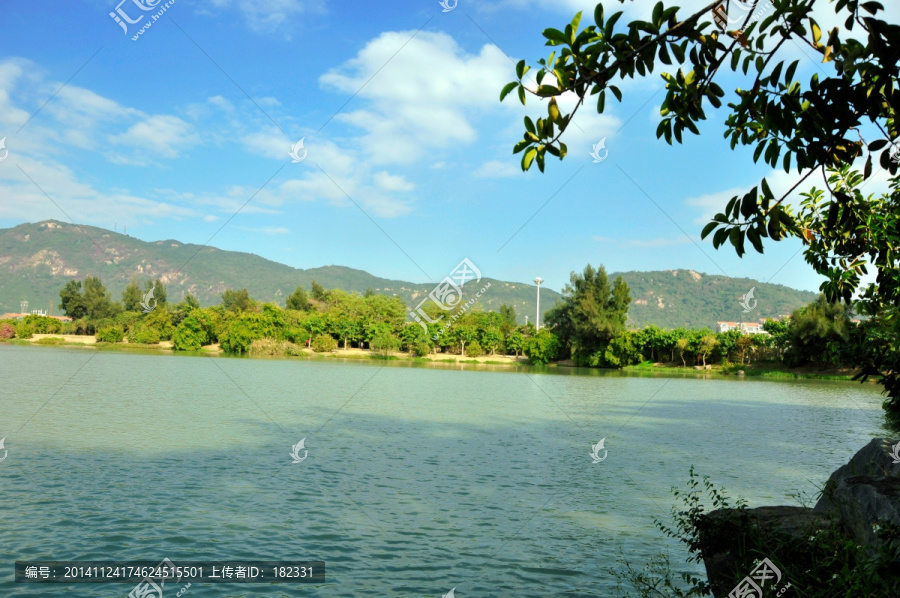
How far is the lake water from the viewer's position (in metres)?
7.11

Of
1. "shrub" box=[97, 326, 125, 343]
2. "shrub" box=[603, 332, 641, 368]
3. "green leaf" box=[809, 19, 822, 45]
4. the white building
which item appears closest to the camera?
"green leaf" box=[809, 19, 822, 45]

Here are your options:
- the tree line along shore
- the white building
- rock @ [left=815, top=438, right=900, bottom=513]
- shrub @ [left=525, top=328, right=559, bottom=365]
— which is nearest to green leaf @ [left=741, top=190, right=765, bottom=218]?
rock @ [left=815, top=438, right=900, bottom=513]

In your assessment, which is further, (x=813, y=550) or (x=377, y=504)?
(x=377, y=504)

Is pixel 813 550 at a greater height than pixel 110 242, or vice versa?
pixel 110 242

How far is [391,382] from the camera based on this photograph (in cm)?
3784

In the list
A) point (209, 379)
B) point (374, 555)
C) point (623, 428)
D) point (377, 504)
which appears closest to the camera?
point (374, 555)

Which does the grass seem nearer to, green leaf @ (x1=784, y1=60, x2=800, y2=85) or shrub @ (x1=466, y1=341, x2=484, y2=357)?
shrub @ (x1=466, y1=341, x2=484, y2=357)

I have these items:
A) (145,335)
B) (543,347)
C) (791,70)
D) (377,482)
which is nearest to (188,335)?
(145,335)

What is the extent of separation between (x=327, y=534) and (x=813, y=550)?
5.59 m

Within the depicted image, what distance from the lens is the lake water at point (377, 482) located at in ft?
23.3

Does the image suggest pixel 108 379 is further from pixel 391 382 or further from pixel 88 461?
pixel 88 461

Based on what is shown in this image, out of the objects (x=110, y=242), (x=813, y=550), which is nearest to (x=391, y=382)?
(x=813, y=550)

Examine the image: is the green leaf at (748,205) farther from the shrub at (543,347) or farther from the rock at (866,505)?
the shrub at (543,347)

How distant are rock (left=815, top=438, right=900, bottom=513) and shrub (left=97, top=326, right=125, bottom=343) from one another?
8062 cm
